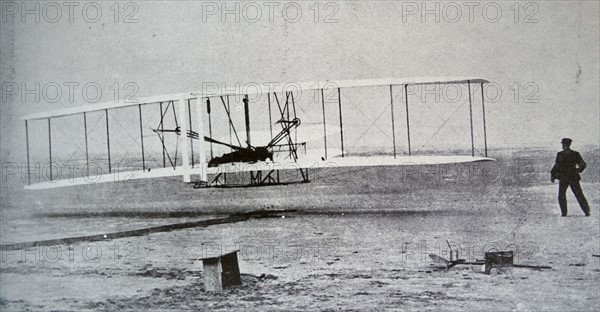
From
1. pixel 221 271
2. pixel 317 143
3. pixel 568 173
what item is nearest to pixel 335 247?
pixel 221 271

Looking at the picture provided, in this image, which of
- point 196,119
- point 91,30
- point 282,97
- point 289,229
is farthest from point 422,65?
point 91,30

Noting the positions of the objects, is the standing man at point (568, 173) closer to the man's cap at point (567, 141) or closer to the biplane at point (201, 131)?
the man's cap at point (567, 141)

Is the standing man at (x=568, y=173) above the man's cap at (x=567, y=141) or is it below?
below

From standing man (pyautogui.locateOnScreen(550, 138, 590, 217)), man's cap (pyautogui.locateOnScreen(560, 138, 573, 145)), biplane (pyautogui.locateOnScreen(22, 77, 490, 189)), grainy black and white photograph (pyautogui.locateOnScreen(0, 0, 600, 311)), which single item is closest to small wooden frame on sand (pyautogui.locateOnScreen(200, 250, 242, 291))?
grainy black and white photograph (pyautogui.locateOnScreen(0, 0, 600, 311))

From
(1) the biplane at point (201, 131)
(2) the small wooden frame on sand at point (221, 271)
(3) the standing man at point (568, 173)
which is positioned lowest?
(2) the small wooden frame on sand at point (221, 271)

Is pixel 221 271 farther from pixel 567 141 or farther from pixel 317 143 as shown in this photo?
pixel 567 141

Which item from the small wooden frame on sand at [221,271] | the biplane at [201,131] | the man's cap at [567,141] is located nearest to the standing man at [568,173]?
the man's cap at [567,141]
